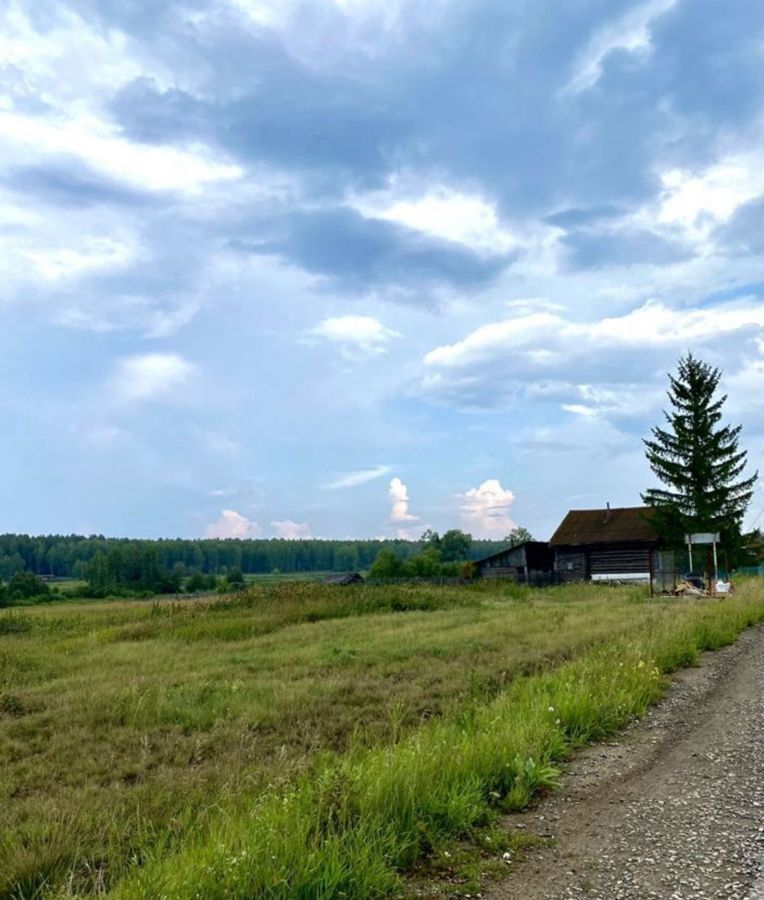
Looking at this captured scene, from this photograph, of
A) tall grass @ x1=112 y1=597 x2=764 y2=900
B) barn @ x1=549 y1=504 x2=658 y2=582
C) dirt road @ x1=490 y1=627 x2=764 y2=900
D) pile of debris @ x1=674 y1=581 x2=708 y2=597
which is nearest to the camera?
tall grass @ x1=112 y1=597 x2=764 y2=900

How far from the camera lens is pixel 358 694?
1139 centimetres

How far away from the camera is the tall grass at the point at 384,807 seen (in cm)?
387

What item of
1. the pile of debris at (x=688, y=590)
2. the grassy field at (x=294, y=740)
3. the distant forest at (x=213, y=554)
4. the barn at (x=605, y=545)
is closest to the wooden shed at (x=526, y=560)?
the barn at (x=605, y=545)

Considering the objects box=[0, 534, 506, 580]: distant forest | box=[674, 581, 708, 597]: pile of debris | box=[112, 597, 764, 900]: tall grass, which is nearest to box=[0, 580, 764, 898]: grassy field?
box=[112, 597, 764, 900]: tall grass

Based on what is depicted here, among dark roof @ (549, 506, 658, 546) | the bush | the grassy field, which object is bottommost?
the bush

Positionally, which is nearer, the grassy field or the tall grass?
the tall grass

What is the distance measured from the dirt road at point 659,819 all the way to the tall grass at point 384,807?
1.15ft

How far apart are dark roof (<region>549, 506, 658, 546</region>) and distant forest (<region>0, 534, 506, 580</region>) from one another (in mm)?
89556

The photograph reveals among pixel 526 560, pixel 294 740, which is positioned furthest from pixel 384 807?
pixel 526 560

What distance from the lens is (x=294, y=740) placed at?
8.72m

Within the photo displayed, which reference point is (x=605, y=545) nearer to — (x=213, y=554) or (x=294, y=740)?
(x=294, y=740)

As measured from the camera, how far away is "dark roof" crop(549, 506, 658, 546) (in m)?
48.6

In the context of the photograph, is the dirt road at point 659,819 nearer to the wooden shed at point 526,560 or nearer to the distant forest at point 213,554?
the wooden shed at point 526,560

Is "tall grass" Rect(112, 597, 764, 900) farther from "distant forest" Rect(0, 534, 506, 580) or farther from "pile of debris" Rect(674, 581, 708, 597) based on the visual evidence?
"distant forest" Rect(0, 534, 506, 580)
